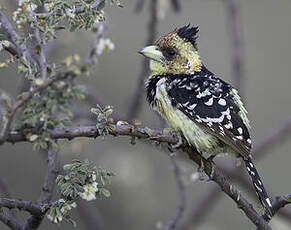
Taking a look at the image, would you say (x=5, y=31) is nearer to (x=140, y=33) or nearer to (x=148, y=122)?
(x=148, y=122)

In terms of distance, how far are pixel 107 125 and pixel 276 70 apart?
5.70 meters

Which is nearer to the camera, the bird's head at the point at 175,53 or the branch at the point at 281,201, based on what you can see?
the branch at the point at 281,201

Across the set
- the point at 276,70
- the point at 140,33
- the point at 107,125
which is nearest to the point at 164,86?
the point at 107,125

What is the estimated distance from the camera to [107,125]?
2.58 metres

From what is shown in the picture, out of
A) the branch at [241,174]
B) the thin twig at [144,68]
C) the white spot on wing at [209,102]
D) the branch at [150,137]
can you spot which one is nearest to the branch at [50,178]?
the branch at [150,137]

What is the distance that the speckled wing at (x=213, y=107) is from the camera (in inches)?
135

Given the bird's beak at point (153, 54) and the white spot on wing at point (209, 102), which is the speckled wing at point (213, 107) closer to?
the white spot on wing at point (209, 102)

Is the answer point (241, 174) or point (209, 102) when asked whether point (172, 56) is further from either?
point (241, 174)

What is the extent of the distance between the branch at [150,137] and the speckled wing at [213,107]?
0.17 metres

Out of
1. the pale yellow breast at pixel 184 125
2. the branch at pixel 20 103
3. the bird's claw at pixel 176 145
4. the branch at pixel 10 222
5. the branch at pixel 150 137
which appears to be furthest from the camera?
the pale yellow breast at pixel 184 125

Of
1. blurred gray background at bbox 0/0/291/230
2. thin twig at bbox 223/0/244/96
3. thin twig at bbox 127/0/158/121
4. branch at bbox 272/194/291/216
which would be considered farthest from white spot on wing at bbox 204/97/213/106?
thin twig at bbox 223/0/244/96

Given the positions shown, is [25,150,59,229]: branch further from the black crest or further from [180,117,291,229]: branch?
[180,117,291,229]: branch

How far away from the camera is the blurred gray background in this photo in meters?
5.73

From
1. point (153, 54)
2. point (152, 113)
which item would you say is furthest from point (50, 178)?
point (152, 113)
